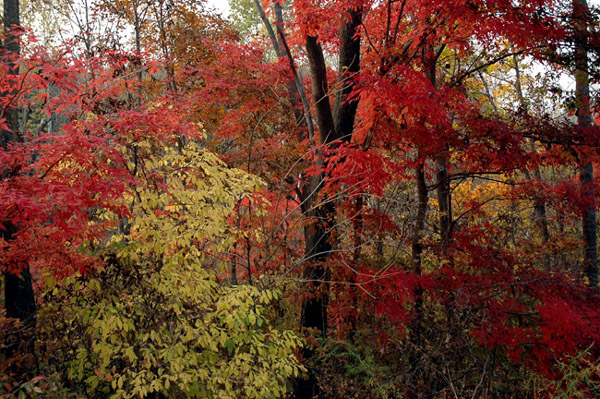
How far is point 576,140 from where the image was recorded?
5.49 metres

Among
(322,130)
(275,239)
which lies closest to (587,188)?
(322,130)

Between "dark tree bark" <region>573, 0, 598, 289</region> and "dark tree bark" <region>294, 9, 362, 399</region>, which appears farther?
"dark tree bark" <region>573, 0, 598, 289</region>

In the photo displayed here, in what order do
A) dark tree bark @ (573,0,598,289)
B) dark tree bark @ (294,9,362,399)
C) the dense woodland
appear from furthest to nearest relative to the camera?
dark tree bark @ (573,0,598,289), dark tree bark @ (294,9,362,399), the dense woodland

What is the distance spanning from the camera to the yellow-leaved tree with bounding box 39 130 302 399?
3820 mm

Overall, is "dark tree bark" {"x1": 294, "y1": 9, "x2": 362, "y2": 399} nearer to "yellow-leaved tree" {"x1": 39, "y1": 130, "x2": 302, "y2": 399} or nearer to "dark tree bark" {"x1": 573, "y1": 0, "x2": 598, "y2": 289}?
"yellow-leaved tree" {"x1": 39, "y1": 130, "x2": 302, "y2": 399}

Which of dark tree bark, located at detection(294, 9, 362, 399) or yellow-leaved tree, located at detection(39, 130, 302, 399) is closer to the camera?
yellow-leaved tree, located at detection(39, 130, 302, 399)

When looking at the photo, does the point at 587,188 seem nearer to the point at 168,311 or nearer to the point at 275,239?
the point at 275,239

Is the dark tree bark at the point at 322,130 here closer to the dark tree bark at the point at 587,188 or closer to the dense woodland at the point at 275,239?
the dense woodland at the point at 275,239

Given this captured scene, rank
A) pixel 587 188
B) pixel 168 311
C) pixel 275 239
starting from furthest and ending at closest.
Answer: pixel 587 188 < pixel 275 239 < pixel 168 311

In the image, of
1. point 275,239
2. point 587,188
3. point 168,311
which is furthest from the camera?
point 587,188

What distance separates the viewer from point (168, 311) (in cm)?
409

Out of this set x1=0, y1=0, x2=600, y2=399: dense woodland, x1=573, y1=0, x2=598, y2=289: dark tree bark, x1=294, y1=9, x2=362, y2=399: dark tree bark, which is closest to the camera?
x1=0, y1=0, x2=600, y2=399: dense woodland

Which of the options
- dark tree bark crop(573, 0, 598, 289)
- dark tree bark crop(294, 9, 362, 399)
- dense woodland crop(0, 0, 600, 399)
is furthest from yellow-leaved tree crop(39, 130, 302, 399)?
dark tree bark crop(573, 0, 598, 289)

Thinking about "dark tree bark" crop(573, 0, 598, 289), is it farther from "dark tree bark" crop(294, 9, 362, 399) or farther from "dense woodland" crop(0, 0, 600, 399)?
"dark tree bark" crop(294, 9, 362, 399)
